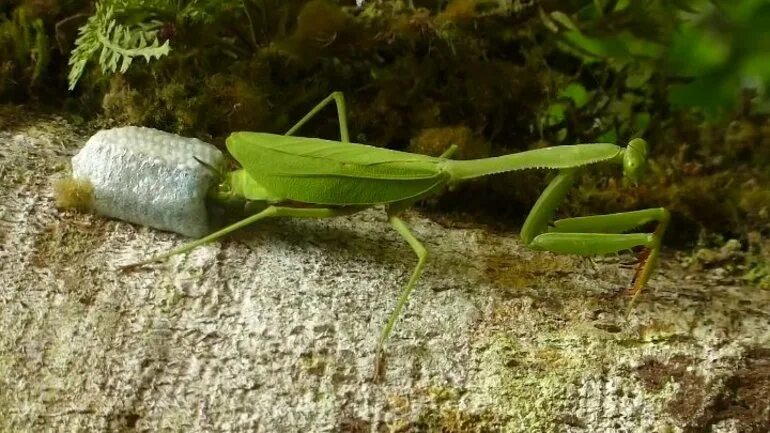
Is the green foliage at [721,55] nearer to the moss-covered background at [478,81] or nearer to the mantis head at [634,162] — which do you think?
the moss-covered background at [478,81]

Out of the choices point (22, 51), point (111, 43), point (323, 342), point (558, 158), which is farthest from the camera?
point (22, 51)

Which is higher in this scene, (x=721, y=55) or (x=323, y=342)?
(x=721, y=55)

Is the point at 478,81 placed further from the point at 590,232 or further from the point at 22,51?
the point at 22,51

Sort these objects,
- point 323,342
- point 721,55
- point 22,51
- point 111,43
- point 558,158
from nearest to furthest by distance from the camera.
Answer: point 323,342
point 558,158
point 111,43
point 22,51
point 721,55

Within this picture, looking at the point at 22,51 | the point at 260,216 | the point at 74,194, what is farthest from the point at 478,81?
the point at 22,51

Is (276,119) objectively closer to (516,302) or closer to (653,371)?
(516,302)

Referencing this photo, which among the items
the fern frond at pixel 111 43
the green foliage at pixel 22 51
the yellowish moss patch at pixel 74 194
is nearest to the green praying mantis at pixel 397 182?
the yellowish moss patch at pixel 74 194

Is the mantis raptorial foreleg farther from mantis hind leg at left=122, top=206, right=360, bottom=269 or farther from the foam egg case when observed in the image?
the foam egg case

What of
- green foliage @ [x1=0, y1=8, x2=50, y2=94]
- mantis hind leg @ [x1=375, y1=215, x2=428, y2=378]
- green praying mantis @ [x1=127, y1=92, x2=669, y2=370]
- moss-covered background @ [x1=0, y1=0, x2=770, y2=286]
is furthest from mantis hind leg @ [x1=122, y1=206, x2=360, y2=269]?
green foliage @ [x1=0, y1=8, x2=50, y2=94]
